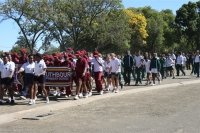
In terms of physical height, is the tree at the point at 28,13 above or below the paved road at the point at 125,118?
above

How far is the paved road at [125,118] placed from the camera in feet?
27.9

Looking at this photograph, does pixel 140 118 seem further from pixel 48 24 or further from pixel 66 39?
pixel 66 39

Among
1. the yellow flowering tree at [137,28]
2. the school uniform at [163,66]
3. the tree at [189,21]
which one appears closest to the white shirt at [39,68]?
the school uniform at [163,66]

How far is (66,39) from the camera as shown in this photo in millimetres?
40188

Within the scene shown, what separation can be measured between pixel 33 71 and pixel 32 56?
0.57m

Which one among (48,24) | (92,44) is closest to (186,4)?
(92,44)

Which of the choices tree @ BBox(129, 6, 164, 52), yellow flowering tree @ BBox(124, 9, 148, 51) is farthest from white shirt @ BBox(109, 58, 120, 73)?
tree @ BBox(129, 6, 164, 52)

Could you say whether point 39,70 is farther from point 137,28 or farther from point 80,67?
point 137,28

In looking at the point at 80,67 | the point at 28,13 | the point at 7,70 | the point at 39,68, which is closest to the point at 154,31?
the point at 28,13

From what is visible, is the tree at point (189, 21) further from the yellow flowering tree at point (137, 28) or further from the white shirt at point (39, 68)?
the white shirt at point (39, 68)

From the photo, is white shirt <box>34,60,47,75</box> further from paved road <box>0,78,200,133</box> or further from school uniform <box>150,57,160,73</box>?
school uniform <box>150,57,160,73</box>

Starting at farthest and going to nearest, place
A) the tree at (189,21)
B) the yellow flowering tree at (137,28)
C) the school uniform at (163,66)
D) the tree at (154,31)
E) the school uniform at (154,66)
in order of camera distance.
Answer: the tree at (154,31) < the yellow flowering tree at (137,28) < the tree at (189,21) < the school uniform at (163,66) < the school uniform at (154,66)

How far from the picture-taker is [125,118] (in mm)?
9789

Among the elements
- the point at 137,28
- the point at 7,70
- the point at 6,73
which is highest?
the point at 137,28
